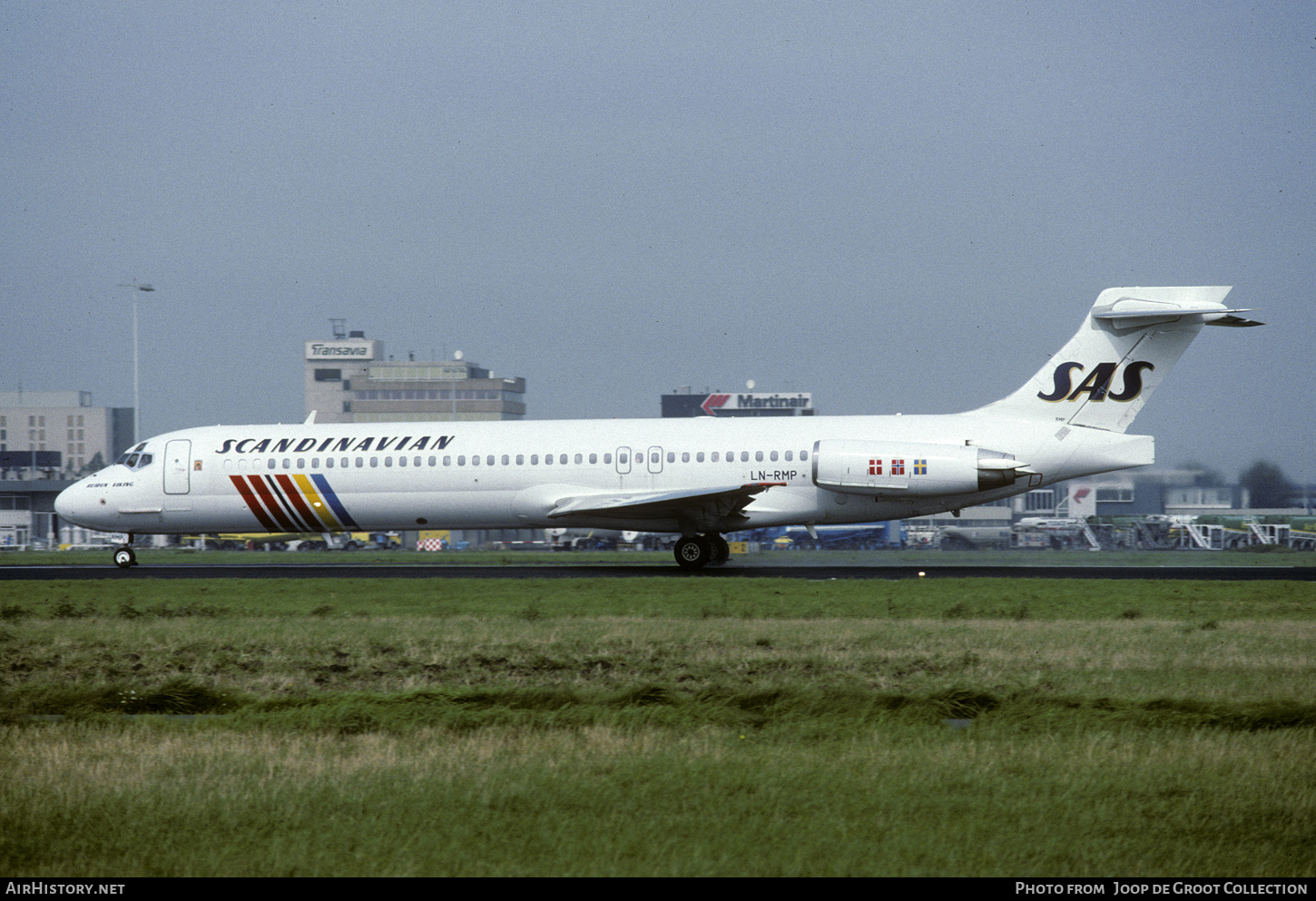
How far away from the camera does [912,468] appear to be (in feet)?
91.0

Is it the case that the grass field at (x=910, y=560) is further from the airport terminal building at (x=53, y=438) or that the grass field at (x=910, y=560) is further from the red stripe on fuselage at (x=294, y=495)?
the airport terminal building at (x=53, y=438)

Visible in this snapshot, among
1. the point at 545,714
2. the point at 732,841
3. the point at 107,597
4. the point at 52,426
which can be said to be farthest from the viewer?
the point at 52,426

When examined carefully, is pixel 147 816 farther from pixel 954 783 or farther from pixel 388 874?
pixel 954 783

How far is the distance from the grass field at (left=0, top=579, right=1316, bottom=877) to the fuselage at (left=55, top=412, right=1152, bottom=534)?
10.7m

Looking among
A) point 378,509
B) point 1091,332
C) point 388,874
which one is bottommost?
point 388,874

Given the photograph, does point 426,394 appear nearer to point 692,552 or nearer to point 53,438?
point 53,438

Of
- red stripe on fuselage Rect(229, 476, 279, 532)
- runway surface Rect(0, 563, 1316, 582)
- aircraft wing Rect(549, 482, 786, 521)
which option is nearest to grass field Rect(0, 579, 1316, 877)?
runway surface Rect(0, 563, 1316, 582)

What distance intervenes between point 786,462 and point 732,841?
22060 millimetres

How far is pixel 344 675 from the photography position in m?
12.8

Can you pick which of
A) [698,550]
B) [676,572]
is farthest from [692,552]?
[676,572]

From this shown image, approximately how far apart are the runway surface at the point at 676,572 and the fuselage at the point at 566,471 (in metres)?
1.16

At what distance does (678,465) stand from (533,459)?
138 inches

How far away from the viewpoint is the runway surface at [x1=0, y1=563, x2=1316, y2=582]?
26.3 m

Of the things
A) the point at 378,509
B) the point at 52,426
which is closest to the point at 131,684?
the point at 378,509
